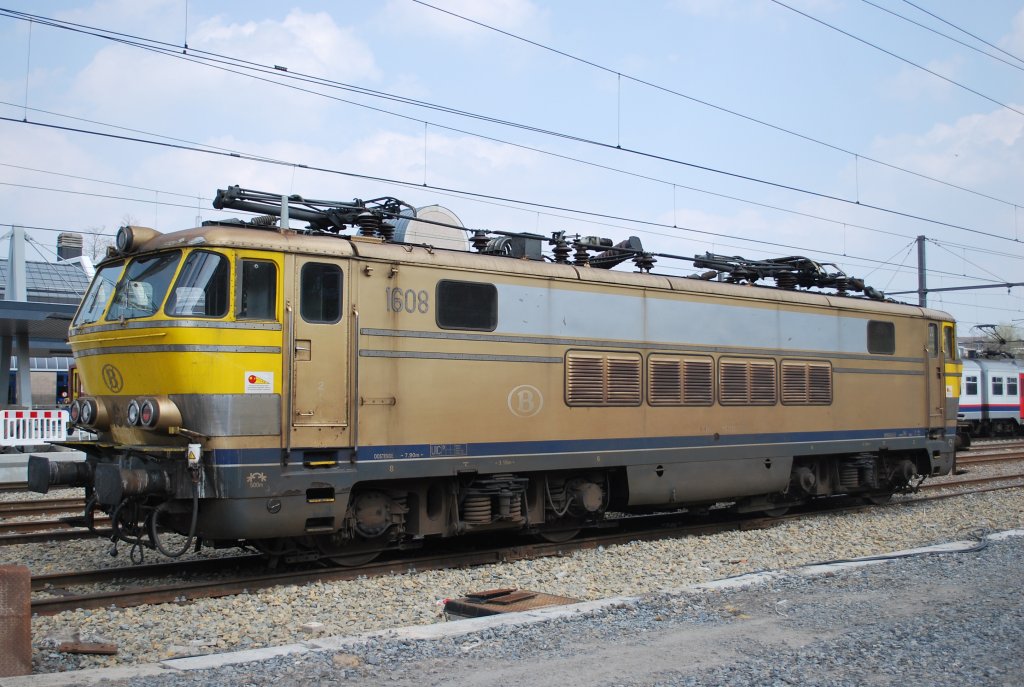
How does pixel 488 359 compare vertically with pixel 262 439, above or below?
above

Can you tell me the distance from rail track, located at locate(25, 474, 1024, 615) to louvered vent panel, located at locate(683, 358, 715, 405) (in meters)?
1.86

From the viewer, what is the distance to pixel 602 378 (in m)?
11.6

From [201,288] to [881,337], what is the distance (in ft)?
37.2

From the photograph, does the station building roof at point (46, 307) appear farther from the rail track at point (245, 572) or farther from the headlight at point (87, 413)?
the rail track at point (245, 572)

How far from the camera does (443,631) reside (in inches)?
277

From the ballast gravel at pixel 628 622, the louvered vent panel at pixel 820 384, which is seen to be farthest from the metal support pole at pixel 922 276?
the ballast gravel at pixel 628 622

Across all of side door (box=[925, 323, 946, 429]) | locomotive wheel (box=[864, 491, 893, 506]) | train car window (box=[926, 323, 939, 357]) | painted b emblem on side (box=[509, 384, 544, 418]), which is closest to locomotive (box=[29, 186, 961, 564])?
painted b emblem on side (box=[509, 384, 544, 418])

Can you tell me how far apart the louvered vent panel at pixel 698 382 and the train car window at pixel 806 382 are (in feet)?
5.30

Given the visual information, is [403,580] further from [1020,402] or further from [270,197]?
[1020,402]

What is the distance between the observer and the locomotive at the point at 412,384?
28.9ft

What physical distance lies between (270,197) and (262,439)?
295cm

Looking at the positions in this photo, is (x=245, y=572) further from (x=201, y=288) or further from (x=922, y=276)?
(x=922, y=276)

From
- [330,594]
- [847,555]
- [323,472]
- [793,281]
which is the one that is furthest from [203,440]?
[793,281]

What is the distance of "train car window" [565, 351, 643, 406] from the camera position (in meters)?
11.3
